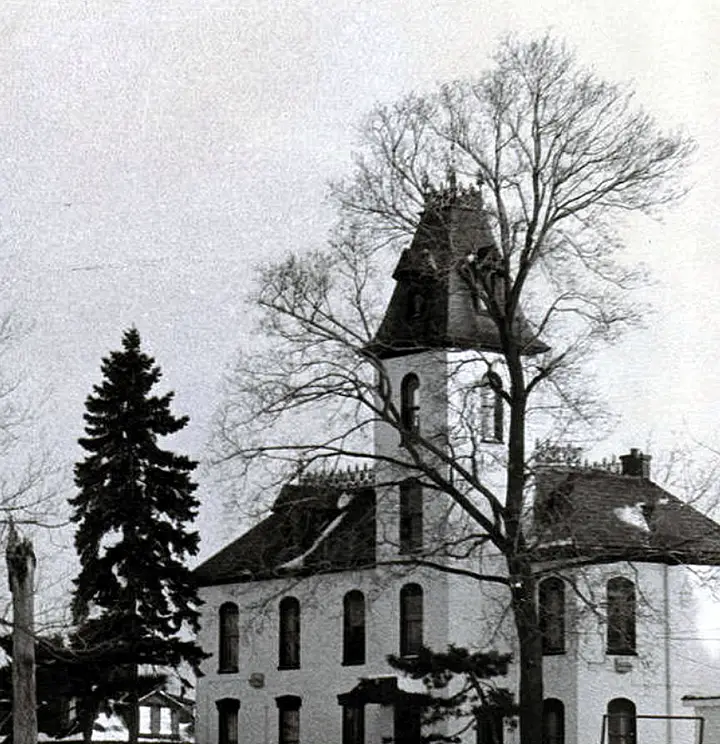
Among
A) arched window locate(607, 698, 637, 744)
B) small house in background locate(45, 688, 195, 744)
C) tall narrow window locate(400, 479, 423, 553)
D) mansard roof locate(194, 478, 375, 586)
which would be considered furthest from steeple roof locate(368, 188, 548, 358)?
small house in background locate(45, 688, 195, 744)

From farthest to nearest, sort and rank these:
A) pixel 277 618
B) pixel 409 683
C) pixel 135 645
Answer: pixel 277 618, pixel 409 683, pixel 135 645

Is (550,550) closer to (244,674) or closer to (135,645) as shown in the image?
(135,645)

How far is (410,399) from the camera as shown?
178 ft

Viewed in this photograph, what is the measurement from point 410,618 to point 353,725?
3.63m

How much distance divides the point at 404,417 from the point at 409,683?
6796mm

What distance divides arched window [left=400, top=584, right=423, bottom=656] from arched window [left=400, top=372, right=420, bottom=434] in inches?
167

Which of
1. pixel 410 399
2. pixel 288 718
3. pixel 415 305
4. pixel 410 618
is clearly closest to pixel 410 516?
pixel 410 618

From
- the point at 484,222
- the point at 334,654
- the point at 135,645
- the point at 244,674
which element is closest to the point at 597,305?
the point at 484,222

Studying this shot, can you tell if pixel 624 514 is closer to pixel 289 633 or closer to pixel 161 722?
pixel 289 633

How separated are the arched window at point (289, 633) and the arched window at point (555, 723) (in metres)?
9.52

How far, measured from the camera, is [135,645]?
48.1 meters

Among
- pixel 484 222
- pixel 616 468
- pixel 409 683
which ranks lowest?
pixel 409 683

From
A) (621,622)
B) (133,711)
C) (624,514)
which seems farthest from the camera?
(624,514)

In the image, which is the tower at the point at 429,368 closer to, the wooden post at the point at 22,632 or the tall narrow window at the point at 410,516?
the tall narrow window at the point at 410,516
